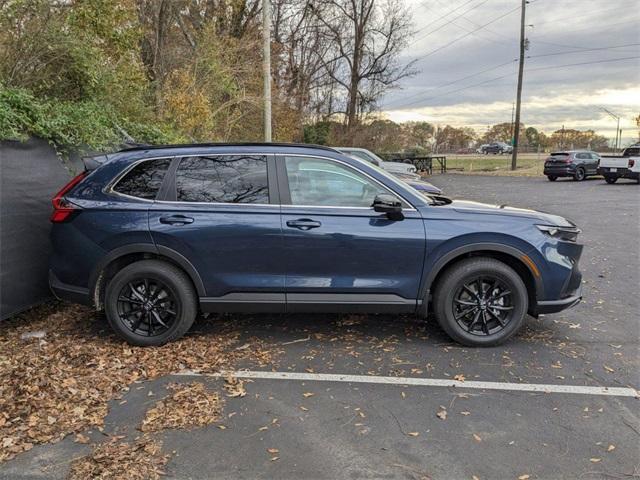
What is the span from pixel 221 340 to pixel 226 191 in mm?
1400

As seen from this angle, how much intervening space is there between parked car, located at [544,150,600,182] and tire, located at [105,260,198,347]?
85.3ft

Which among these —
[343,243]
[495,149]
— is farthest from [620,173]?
[495,149]

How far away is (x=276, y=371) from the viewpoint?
3.98 m

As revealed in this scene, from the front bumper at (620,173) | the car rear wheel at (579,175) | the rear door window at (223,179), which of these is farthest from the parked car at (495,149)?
the rear door window at (223,179)

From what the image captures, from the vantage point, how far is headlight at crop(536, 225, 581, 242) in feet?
14.3

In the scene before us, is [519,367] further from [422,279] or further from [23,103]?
[23,103]

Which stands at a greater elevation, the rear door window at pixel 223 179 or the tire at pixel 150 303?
the rear door window at pixel 223 179

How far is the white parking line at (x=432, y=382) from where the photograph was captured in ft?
A: 12.0

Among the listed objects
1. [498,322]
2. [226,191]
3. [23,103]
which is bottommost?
[498,322]

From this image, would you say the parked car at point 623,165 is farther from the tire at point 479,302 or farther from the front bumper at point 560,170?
the tire at point 479,302

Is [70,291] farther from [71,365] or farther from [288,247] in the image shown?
[288,247]

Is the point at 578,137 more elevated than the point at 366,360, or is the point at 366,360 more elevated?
the point at 578,137

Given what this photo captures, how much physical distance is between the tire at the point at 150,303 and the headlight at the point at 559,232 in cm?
321

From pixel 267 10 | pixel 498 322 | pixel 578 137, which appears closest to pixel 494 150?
pixel 578 137
